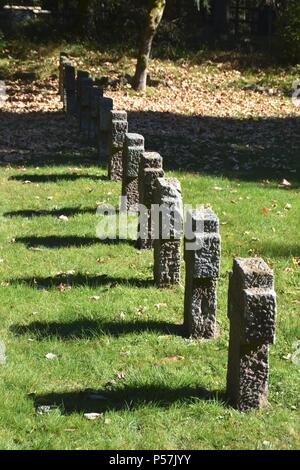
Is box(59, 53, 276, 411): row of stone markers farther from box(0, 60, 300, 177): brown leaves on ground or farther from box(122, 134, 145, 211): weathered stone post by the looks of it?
box(0, 60, 300, 177): brown leaves on ground

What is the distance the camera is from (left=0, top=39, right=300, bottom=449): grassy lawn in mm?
5480

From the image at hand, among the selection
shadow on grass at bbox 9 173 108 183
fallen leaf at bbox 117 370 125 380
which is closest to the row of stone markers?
fallen leaf at bbox 117 370 125 380

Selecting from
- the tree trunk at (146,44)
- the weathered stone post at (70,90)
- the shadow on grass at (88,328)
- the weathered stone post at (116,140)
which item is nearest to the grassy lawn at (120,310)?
the shadow on grass at (88,328)

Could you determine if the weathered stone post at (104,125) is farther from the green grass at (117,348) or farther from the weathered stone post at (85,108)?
the green grass at (117,348)

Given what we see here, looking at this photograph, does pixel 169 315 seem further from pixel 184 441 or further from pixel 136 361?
pixel 184 441

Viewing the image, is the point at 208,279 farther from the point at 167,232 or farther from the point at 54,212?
the point at 54,212

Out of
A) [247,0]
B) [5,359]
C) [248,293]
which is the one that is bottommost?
[5,359]

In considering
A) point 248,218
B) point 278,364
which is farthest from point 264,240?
point 278,364

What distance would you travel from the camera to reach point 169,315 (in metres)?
7.43

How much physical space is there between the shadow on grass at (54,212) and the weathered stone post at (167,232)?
9.47 ft

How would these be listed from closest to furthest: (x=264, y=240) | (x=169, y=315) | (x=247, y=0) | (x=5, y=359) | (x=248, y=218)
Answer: (x=5, y=359) < (x=169, y=315) < (x=264, y=240) < (x=248, y=218) < (x=247, y=0)
